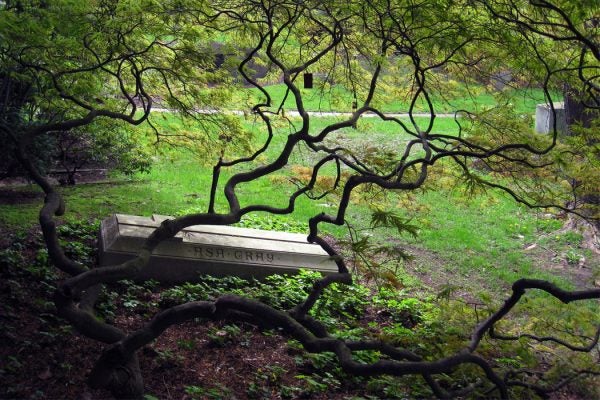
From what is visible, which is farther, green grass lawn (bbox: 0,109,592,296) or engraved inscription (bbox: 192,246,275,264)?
green grass lawn (bbox: 0,109,592,296)

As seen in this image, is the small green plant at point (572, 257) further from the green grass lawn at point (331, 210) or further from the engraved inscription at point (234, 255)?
the engraved inscription at point (234, 255)

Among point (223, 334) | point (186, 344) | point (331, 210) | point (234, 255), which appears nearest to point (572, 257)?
point (331, 210)

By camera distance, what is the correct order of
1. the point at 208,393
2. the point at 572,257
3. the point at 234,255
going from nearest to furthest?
1. the point at 208,393
2. the point at 234,255
3. the point at 572,257

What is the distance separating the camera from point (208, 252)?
8055 millimetres

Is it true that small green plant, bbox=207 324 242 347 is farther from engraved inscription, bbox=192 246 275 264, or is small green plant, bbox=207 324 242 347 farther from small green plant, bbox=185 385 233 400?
engraved inscription, bbox=192 246 275 264

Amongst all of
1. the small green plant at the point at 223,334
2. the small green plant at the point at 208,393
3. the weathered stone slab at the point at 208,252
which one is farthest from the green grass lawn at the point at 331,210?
the small green plant at the point at 208,393

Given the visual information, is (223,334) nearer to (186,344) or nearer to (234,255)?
(186,344)

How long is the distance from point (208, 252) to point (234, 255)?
32 cm

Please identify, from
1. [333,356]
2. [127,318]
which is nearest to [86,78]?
[127,318]

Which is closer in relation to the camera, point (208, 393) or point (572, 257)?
point (208, 393)

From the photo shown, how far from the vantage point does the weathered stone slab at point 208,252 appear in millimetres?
7684

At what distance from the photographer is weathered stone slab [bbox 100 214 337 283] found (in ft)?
25.2

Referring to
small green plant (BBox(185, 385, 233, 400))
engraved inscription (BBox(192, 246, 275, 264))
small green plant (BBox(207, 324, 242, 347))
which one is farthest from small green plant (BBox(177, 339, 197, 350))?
engraved inscription (BBox(192, 246, 275, 264))

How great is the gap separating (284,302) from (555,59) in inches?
144
